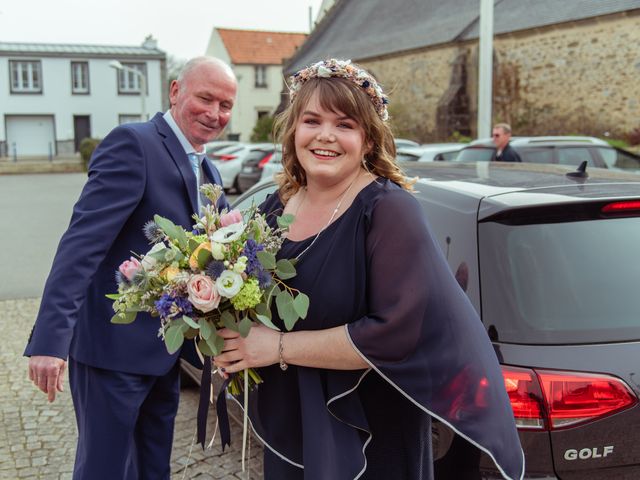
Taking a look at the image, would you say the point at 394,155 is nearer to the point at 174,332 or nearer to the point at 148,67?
the point at 174,332

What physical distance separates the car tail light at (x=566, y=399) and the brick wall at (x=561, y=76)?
21536 millimetres

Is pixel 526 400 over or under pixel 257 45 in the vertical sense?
under

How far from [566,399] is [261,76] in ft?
185

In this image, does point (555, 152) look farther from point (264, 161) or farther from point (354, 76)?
point (264, 161)

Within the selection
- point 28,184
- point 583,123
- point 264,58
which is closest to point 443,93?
point 583,123

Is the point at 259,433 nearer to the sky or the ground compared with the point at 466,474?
nearer to the sky

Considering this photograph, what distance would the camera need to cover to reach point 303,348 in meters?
2.03

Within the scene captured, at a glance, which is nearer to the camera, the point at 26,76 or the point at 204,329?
the point at 204,329

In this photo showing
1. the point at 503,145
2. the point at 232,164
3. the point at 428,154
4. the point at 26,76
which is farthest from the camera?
the point at 26,76

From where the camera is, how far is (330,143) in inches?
85.4

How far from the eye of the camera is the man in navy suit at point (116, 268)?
102 inches

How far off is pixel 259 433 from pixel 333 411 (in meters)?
0.37

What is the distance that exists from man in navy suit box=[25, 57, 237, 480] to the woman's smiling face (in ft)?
2.43

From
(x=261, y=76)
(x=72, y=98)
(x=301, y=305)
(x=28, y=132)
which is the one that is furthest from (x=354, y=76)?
(x=261, y=76)
